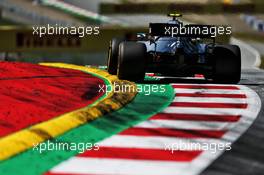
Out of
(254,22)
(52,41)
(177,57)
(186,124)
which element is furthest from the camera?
(254,22)

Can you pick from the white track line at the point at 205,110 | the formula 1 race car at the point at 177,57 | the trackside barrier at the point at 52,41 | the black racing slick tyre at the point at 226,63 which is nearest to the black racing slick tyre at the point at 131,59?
the formula 1 race car at the point at 177,57

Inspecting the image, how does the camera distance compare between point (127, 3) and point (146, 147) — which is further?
point (127, 3)

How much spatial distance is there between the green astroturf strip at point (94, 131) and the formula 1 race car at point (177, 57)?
1.11 metres

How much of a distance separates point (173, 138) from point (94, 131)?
0.73 meters

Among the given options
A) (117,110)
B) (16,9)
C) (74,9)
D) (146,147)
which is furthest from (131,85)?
(74,9)

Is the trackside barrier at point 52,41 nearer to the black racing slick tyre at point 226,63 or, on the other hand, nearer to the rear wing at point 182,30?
the rear wing at point 182,30

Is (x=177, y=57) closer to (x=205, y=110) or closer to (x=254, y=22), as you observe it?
(x=205, y=110)

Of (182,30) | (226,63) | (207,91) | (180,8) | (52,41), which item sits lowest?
(52,41)

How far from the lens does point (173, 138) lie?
5285 mm

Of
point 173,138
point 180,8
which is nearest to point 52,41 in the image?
point 173,138

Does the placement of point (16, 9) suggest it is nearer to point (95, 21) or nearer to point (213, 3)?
point (95, 21)

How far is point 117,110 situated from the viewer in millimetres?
6660

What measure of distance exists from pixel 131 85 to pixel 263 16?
39066mm

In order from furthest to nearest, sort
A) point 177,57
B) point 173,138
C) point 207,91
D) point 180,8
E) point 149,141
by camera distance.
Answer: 1. point 180,8
2. point 177,57
3. point 207,91
4. point 173,138
5. point 149,141
